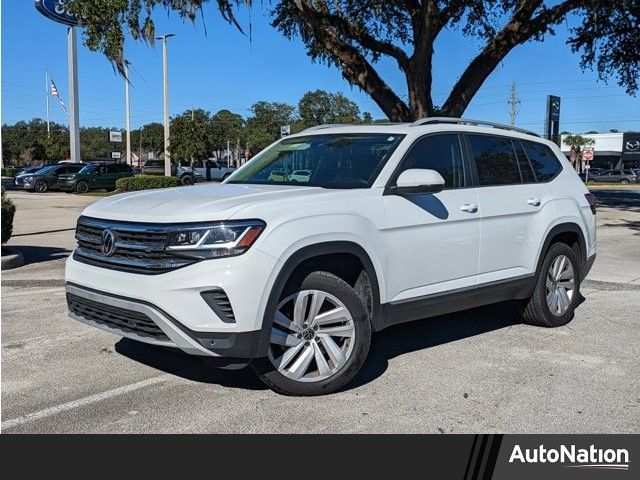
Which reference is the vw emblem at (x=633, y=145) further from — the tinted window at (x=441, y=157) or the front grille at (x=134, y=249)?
Result: the front grille at (x=134, y=249)

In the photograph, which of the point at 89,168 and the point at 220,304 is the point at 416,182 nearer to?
the point at 220,304

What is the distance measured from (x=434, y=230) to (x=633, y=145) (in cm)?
8321

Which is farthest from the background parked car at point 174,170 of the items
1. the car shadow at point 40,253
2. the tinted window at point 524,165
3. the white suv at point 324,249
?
the white suv at point 324,249

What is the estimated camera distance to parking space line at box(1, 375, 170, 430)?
3.87 m

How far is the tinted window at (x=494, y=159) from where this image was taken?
5500mm

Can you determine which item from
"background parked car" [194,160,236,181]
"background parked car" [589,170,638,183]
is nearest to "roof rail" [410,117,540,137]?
"background parked car" [194,160,236,181]

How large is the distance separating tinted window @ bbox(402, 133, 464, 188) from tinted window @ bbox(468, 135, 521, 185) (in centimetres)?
22

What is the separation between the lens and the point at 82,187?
3381cm

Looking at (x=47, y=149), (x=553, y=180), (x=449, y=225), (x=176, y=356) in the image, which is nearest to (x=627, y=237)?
(x=553, y=180)

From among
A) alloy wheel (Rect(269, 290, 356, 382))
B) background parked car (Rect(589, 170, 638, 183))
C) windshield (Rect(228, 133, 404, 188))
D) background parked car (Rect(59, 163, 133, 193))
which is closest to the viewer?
alloy wheel (Rect(269, 290, 356, 382))

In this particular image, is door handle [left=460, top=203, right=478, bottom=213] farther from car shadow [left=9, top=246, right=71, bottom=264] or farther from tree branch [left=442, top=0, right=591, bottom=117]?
tree branch [left=442, top=0, right=591, bottom=117]

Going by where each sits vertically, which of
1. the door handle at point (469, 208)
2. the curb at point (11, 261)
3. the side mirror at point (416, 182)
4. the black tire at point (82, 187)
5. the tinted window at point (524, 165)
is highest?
the tinted window at point (524, 165)

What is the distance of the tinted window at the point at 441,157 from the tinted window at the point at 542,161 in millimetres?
1140

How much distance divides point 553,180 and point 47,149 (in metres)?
69.1
